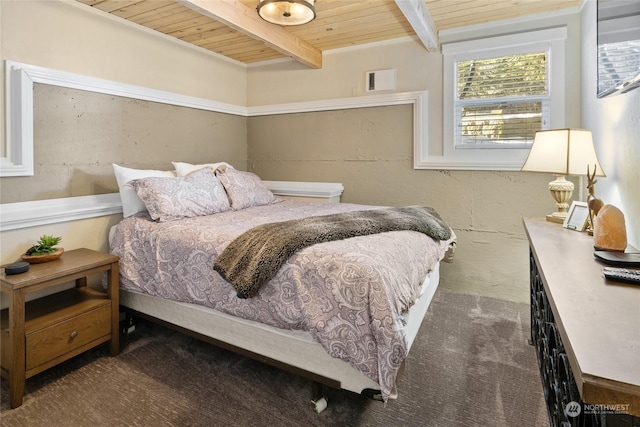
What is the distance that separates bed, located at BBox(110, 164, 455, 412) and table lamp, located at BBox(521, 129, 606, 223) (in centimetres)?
71

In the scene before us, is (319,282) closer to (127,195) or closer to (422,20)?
(127,195)

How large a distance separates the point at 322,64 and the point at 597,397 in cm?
377

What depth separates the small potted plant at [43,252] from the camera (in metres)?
2.04

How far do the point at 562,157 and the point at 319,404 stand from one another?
6.19ft

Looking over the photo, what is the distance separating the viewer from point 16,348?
68.9 inches

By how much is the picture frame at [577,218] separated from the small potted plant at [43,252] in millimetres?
2893

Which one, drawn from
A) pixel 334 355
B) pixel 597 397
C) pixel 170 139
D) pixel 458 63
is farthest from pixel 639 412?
pixel 170 139

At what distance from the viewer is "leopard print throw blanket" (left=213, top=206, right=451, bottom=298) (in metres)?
1.67

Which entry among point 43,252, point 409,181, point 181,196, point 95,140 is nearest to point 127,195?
point 181,196

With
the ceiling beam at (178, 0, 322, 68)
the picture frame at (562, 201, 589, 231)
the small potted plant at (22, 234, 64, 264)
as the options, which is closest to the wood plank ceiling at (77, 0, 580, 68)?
the ceiling beam at (178, 0, 322, 68)

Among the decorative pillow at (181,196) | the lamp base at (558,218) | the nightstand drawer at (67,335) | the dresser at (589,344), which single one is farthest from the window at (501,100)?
the nightstand drawer at (67,335)

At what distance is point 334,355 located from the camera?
1.52 metres

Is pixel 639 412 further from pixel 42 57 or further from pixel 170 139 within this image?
pixel 170 139

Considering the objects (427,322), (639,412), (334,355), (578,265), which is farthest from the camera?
(427,322)
